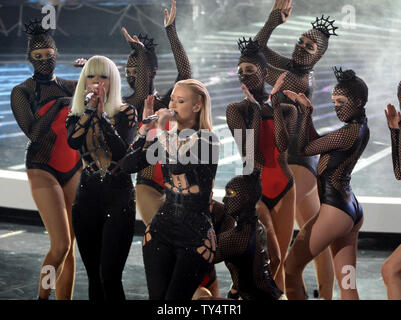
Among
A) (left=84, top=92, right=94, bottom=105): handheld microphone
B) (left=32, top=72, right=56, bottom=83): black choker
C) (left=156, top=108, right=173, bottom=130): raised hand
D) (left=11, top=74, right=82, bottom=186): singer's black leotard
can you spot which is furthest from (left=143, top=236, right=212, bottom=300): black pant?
(left=32, top=72, right=56, bottom=83): black choker

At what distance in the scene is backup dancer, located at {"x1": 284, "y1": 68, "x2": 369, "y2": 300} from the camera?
15.6 ft

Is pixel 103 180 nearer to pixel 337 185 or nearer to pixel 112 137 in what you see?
pixel 112 137

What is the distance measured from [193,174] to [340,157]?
118 centimetres

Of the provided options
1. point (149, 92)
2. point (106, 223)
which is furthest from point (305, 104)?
point (106, 223)

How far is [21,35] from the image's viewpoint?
16703 mm

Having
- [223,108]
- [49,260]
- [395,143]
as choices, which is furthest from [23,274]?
[223,108]

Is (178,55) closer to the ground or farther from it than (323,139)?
farther from it

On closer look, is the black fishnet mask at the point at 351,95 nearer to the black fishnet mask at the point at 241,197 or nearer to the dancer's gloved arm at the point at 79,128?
the black fishnet mask at the point at 241,197

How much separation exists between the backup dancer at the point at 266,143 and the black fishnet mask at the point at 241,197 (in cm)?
75

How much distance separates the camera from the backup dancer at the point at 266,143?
5117 millimetres

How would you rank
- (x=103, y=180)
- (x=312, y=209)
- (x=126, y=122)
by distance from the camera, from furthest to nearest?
(x=312, y=209) → (x=126, y=122) → (x=103, y=180)

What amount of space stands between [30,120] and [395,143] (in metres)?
2.50

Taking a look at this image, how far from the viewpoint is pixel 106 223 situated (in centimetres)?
457

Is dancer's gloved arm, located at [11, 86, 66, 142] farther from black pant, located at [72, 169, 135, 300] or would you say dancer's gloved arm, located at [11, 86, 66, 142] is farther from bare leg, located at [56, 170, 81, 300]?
black pant, located at [72, 169, 135, 300]
